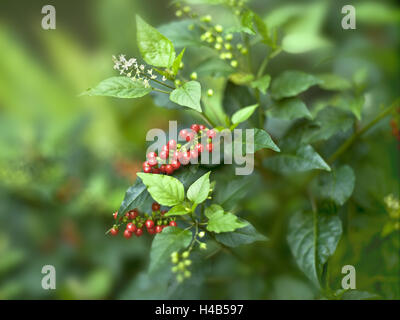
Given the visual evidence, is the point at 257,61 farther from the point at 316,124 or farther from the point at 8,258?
the point at 8,258

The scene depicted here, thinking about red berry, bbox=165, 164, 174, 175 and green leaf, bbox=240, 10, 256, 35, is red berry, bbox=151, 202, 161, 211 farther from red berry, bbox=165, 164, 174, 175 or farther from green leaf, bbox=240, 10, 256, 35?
green leaf, bbox=240, 10, 256, 35

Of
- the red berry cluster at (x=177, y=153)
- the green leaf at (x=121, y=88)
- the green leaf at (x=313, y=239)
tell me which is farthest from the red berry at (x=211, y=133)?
the green leaf at (x=313, y=239)

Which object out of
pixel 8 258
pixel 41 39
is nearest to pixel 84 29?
pixel 41 39

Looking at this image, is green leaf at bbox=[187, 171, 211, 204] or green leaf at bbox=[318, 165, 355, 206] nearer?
green leaf at bbox=[187, 171, 211, 204]

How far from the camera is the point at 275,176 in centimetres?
80

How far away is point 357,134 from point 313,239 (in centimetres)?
21

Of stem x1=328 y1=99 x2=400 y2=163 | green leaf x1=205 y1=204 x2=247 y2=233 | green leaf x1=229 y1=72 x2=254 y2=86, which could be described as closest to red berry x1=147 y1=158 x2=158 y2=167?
green leaf x1=205 y1=204 x2=247 y2=233

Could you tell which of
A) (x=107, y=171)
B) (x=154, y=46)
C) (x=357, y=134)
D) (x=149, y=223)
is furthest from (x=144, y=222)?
(x=107, y=171)

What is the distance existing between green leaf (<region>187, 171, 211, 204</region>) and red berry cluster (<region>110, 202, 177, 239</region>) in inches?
1.8

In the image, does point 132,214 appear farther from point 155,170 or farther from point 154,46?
point 154,46

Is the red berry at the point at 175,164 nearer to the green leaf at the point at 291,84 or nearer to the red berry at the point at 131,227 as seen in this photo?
the red berry at the point at 131,227

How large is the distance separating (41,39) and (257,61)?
2.90 ft

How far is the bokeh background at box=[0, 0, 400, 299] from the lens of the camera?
2.55ft
